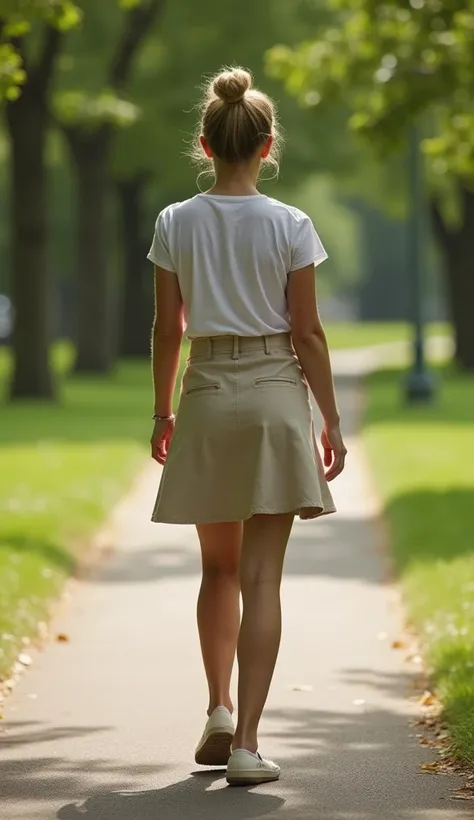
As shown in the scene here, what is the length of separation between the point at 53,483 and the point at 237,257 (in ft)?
35.2

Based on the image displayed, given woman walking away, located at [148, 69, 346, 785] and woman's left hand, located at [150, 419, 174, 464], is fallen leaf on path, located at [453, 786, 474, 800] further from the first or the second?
woman's left hand, located at [150, 419, 174, 464]

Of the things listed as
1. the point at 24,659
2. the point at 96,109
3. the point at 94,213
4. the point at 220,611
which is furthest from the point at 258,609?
the point at 94,213

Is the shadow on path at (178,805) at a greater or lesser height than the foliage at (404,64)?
lesser

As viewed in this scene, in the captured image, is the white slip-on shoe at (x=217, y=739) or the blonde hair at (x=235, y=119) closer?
the blonde hair at (x=235, y=119)

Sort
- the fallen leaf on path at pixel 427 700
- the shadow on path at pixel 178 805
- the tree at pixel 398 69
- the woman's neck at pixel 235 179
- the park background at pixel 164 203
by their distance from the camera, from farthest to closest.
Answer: the tree at pixel 398 69
the park background at pixel 164 203
the fallen leaf on path at pixel 427 700
the woman's neck at pixel 235 179
the shadow on path at pixel 178 805

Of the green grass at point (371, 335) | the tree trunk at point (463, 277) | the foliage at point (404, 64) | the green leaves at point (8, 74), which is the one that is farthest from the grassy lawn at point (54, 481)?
the green grass at point (371, 335)

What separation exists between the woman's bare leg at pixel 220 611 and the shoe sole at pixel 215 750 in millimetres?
115

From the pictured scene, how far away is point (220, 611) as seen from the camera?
19.7ft

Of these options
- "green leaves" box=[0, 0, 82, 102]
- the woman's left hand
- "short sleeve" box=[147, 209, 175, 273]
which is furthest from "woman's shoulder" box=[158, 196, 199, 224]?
"green leaves" box=[0, 0, 82, 102]

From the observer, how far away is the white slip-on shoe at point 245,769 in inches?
224

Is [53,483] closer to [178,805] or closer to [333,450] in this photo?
[333,450]

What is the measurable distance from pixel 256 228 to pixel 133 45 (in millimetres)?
27779

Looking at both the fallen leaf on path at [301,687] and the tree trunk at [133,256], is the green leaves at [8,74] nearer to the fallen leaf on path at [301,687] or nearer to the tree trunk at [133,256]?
the fallen leaf on path at [301,687]

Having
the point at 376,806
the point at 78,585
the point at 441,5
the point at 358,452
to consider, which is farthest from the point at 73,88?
the point at 376,806
